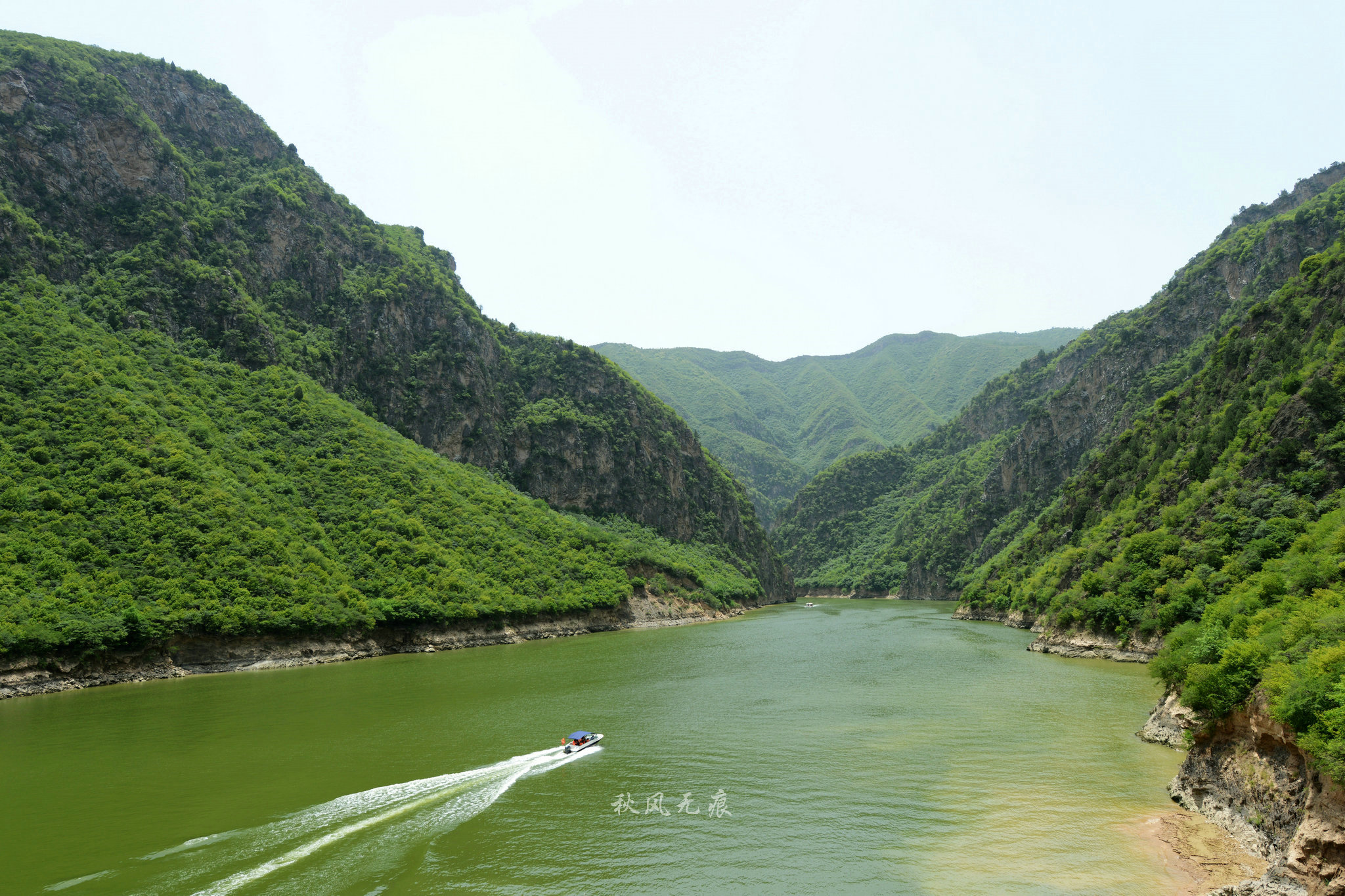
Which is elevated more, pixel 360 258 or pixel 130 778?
pixel 360 258

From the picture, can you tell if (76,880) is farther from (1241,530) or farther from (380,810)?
(1241,530)

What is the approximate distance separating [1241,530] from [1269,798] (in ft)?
111

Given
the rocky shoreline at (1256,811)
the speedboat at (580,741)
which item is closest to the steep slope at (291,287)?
the speedboat at (580,741)

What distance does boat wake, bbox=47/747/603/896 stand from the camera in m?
19.2

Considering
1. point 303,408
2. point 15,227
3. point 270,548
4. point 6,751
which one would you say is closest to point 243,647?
point 270,548

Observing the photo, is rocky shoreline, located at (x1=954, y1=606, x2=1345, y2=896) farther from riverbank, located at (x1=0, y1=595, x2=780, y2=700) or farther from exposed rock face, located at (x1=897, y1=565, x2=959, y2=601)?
exposed rock face, located at (x1=897, y1=565, x2=959, y2=601)

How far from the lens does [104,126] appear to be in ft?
339

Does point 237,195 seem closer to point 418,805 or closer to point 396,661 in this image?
point 396,661

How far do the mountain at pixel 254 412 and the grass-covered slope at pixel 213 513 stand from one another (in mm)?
254

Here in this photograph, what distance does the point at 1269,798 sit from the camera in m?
19.7

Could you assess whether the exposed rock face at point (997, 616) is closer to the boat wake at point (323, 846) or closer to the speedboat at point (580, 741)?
the speedboat at point (580, 741)

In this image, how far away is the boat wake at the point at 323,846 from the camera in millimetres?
19188

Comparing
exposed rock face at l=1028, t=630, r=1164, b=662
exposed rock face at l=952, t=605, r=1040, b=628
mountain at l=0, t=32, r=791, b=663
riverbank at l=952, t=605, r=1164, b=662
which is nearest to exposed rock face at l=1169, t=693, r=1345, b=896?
riverbank at l=952, t=605, r=1164, b=662

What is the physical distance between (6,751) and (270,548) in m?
36.8
